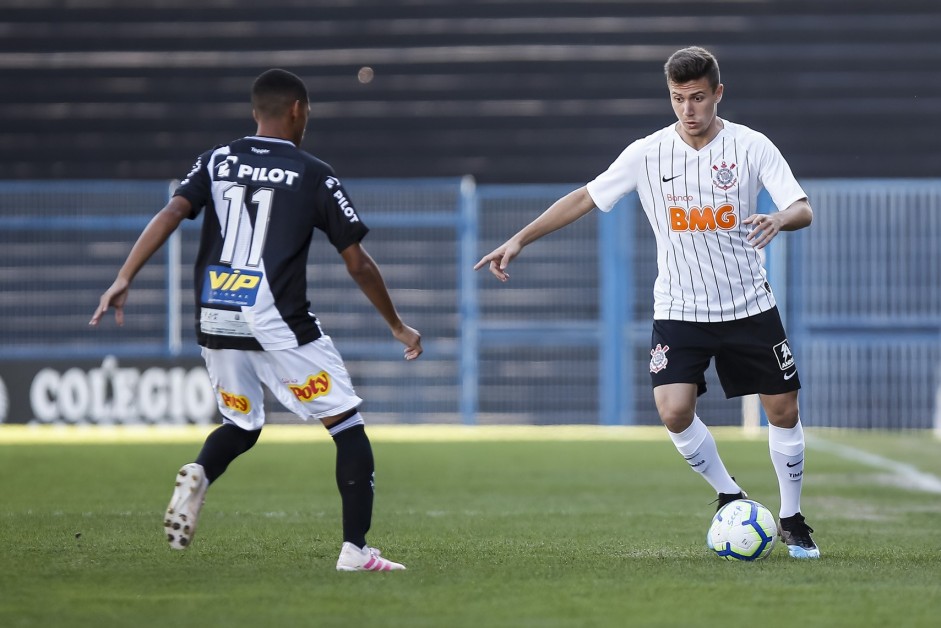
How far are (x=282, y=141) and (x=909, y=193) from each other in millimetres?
12699

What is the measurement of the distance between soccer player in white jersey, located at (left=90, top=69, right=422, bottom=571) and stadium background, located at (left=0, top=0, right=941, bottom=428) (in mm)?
11004

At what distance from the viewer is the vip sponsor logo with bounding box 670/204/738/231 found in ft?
19.2

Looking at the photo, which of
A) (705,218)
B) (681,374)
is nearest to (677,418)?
(681,374)

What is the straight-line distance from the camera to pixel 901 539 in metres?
6.52

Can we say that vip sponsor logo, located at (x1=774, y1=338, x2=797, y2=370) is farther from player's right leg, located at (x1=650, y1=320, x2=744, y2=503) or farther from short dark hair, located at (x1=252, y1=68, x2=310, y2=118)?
short dark hair, located at (x1=252, y1=68, x2=310, y2=118)

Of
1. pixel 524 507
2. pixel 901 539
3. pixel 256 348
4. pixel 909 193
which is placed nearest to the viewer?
pixel 256 348

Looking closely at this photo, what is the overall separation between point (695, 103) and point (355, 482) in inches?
75.3

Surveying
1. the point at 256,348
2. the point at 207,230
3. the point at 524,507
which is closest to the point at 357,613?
the point at 256,348

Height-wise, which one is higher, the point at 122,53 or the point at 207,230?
the point at 122,53

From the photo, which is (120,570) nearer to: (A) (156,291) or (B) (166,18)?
(A) (156,291)

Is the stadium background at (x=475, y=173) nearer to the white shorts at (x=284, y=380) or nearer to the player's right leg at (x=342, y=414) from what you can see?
the white shorts at (x=284, y=380)

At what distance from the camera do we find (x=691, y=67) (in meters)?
5.66

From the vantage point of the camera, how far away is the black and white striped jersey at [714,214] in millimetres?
5828

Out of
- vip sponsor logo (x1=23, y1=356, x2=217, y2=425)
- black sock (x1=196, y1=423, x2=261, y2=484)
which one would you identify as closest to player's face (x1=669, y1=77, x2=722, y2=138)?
black sock (x1=196, y1=423, x2=261, y2=484)
